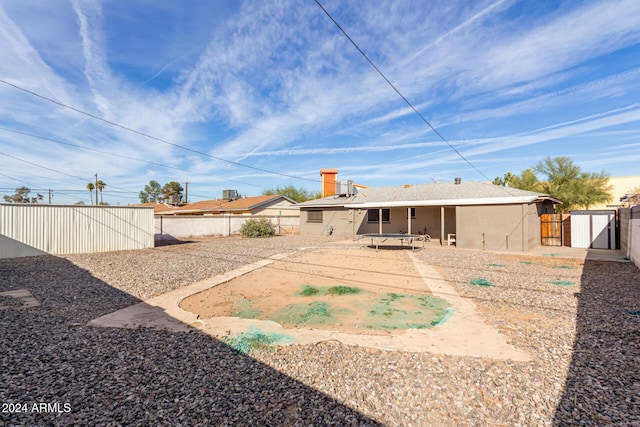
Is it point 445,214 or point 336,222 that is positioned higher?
point 445,214

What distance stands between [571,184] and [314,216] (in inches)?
808

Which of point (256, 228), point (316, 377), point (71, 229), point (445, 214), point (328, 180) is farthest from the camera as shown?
point (328, 180)

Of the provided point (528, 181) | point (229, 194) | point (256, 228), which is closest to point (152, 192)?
point (229, 194)

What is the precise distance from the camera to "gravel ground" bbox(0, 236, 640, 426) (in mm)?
2686

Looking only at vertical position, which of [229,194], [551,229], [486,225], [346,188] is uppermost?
[229,194]

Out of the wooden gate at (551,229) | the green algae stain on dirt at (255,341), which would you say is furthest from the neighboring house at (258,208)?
the green algae stain on dirt at (255,341)

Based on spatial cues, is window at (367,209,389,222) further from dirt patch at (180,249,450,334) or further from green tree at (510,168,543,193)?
green tree at (510,168,543,193)

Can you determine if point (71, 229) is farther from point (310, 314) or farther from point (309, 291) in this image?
point (310, 314)

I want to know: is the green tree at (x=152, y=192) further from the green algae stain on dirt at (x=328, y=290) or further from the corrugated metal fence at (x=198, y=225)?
the green algae stain on dirt at (x=328, y=290)

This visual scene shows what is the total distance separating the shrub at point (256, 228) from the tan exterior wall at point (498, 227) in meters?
13.4

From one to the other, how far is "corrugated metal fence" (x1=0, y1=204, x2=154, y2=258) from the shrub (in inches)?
299

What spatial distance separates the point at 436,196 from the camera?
58.1 feet

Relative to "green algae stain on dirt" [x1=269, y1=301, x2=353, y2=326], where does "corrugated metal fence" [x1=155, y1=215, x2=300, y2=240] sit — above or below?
above

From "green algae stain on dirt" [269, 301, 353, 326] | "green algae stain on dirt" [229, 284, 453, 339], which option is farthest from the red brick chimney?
"green algae stain on dirt" [269, 301, 353, 326]
